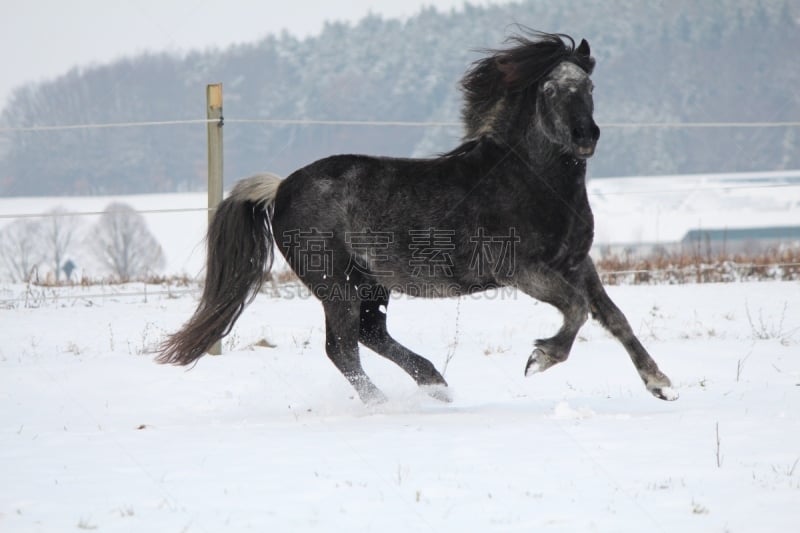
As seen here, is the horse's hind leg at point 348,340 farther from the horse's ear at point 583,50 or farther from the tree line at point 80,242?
the tree line at point 80,242

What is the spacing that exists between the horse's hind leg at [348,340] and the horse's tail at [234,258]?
1.76ft

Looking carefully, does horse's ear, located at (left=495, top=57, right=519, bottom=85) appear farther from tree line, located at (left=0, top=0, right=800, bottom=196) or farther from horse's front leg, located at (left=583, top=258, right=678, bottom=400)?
tree line, located at (left=0, top=0, right=800, bottom=196)

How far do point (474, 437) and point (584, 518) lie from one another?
1.26 metres

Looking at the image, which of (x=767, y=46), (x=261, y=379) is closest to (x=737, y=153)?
(x=767, y=46)

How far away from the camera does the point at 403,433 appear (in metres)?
4.77

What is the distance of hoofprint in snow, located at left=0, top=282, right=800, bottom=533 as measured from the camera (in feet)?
11.2

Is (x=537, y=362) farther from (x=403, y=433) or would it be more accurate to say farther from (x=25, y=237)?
(x=25, y=237)

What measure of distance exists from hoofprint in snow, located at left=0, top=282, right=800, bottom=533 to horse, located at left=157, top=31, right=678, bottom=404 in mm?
461

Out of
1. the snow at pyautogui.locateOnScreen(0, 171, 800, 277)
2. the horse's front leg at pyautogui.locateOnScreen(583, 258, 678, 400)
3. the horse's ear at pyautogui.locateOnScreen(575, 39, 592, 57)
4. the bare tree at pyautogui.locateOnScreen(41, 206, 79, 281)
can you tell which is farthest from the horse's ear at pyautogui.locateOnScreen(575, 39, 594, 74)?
the bare tree at pyautogui.locateOnScreen(41, 206, 79, 281)

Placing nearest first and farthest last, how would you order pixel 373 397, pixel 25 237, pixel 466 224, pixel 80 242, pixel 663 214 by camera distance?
1. pixel 466 224
2. pixel 373 397
3. pixel 663 214
4. pixel 25 237
5. pixel 80 242

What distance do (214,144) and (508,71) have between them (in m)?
3.11

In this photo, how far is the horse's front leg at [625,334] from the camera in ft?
17.3

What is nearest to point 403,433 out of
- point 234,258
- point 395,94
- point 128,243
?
point 234,258

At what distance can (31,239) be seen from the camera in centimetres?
6100
